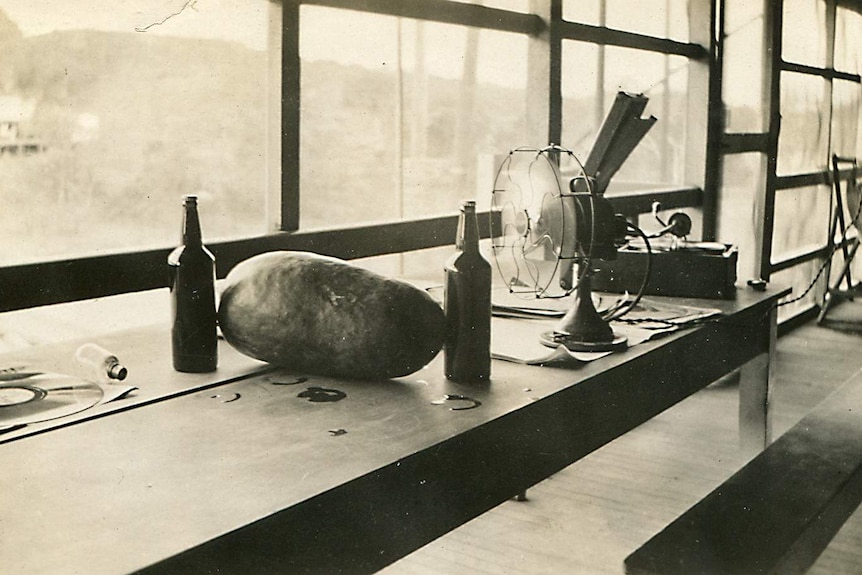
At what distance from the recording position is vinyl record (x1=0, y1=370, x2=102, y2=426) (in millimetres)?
1413

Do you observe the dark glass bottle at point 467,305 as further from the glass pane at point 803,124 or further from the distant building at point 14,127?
the glass pane at point 803,124

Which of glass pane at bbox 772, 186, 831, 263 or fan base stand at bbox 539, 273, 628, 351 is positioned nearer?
fan base stand at bbox 539, 273, 628, 351

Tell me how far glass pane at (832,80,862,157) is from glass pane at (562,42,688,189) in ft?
8.54

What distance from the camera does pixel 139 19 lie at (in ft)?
8.06

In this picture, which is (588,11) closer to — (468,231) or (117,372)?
(468,231)

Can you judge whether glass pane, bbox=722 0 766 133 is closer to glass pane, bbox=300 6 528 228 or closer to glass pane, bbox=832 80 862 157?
glass pane, bbox=300 6 528 228

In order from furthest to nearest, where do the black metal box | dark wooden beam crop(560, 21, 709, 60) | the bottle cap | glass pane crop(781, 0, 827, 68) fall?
glass pane crop(781, 0, 827, 68) → dark wooden beam crop(560, 21, 709, 60) → the black metal box → the bottle cap

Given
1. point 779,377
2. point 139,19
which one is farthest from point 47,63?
point 779,377

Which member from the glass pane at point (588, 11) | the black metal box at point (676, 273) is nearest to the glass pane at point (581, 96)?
the glass pane at point (588, 11)

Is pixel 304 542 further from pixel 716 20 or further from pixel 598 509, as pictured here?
pixel 716 20

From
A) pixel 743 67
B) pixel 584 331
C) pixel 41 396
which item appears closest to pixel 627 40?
pixel 743 67

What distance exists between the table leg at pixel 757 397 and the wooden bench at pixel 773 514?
318mm

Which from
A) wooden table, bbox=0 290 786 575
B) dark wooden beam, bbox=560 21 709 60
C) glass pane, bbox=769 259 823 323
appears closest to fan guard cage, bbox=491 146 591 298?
wooden table, bbox=0 290 786 575

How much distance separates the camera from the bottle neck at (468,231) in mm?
1670
